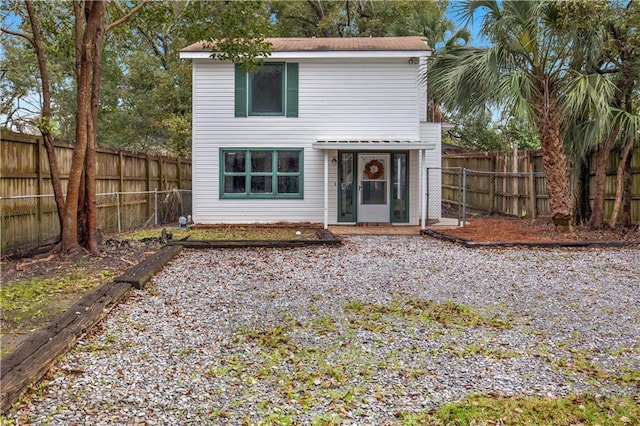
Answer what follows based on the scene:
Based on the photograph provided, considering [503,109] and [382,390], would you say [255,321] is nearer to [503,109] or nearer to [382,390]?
[382,390]

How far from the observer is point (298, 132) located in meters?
12.8

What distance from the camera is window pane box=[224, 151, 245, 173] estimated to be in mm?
12883

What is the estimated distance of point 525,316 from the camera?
16.0 ft

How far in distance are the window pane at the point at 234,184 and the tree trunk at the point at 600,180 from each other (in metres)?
8.14

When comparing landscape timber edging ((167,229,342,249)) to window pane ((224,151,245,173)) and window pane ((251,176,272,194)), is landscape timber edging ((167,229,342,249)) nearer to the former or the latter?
window pane ((251,176,272,194))

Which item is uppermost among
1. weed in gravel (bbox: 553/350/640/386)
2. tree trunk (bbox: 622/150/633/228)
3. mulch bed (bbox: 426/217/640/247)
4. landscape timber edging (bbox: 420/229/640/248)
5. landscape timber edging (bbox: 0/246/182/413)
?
tree trunk (bbox: 622/150/633/228)

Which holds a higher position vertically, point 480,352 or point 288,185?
point 288,185

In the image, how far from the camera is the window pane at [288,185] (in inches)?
509

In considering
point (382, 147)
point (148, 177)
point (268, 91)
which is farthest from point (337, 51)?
point (148, 177)

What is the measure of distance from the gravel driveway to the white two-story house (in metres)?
5.89

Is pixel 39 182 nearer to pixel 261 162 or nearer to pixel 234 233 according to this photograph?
pixel 234 233

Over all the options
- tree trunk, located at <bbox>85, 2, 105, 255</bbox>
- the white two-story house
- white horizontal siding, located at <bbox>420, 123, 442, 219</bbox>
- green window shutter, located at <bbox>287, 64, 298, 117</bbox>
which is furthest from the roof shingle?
tree trunk, located at <bbox>85, 2, 105, 255</bbox>

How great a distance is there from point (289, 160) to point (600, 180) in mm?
7075

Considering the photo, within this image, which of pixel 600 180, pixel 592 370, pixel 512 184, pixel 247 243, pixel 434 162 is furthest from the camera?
pixel 512 184
